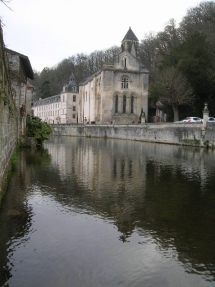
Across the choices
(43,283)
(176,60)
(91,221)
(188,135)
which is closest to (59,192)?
(91,221)

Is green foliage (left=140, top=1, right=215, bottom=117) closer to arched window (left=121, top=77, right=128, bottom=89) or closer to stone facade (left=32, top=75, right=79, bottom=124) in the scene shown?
arched window (left=121, top=77, right=128, bottom=89)

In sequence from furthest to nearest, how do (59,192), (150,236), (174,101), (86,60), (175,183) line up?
(86,60) < (174,101) < (175,183) < (59,192) < (150,236)

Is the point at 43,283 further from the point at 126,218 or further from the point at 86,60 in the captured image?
the point at 86,60

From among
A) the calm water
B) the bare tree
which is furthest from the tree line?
the calm water

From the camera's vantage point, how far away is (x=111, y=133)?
5081cm

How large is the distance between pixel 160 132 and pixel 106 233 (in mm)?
32259

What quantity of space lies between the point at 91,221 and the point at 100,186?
12.5 ft

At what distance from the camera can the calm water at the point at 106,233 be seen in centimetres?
489

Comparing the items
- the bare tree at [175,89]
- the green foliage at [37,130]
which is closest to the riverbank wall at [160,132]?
the bare tree at [175,89]

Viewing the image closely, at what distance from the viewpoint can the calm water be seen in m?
4.89

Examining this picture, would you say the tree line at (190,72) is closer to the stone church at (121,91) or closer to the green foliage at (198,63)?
the green foliage at (198,63)

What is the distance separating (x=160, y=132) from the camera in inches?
1497

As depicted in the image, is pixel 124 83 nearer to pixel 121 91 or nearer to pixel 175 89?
pixel 121 91

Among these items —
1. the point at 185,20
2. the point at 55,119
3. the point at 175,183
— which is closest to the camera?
the point at 175,183
